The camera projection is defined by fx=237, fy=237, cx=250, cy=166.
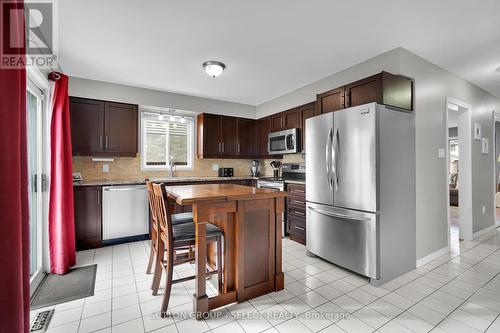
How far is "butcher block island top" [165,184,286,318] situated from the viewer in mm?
1903

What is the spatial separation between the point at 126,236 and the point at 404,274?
12.4 ft

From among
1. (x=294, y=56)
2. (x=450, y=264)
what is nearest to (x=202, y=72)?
(x=294, y=56)

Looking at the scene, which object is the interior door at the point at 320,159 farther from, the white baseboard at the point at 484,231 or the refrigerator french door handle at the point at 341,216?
the white baseboard at the point at 484,231

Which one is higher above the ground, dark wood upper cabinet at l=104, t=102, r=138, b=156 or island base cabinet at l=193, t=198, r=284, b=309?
dark wood upper cabinet at l=104, t=102, r=138, b=156

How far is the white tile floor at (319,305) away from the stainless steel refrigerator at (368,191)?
21 cm

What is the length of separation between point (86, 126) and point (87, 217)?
1370 millimetres

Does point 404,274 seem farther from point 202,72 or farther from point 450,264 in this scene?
point 202,72

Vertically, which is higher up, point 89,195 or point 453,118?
point 453,118

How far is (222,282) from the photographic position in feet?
6.97

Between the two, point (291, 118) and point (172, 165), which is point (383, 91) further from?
point (172, 165)

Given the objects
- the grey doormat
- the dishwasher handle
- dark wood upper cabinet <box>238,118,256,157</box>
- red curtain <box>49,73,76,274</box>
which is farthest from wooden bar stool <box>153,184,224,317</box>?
dark wood upper cabinet <box>238,118,256,157</box>

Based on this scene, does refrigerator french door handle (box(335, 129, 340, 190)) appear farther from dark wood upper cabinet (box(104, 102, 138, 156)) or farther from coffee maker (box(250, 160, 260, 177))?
dark wood upper cabinet (box(104, 102, 138, 156))

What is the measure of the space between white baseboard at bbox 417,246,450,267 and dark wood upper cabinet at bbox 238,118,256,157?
3440 millimetres

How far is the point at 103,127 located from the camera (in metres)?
3.73
